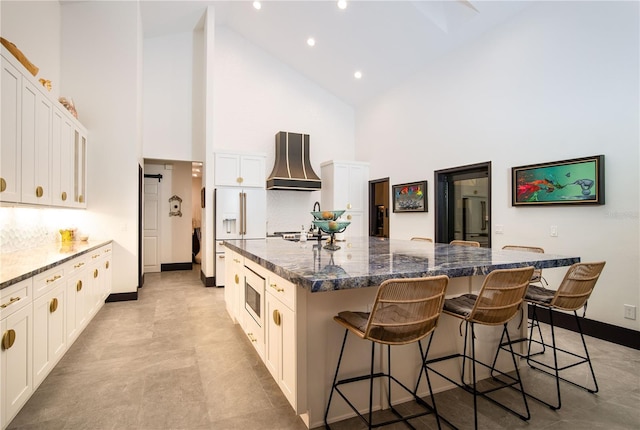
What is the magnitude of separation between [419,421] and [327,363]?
0.65 meters

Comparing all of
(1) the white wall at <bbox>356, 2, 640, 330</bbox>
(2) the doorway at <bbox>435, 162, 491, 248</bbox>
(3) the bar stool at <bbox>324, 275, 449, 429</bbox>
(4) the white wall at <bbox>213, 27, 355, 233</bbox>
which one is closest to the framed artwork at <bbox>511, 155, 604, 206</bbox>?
(1) the white wall at <bbox>356, 2, 640, 330</bbox>

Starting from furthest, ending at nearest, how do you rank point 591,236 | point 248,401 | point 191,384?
point 591,236 < point 191,384 < point 248,401

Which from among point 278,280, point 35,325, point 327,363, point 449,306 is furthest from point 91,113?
point 449,306

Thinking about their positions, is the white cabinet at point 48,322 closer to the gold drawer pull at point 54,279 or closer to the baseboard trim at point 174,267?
the gold drawer pull at point 54,279

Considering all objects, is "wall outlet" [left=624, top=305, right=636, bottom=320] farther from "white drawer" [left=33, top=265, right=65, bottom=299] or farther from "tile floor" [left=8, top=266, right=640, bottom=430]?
"white drawer" [left=33, top=265, right=65, bottom=299]

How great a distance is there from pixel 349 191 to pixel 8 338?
19.2ft

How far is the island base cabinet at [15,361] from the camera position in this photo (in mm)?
1751

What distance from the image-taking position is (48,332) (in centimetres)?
236

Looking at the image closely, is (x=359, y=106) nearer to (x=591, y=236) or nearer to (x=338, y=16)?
(x=338, y=16)

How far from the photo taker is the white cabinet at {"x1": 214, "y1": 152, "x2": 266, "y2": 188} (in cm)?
593

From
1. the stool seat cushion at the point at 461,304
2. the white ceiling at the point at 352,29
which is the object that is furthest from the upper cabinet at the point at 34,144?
the white ceiling at the point at 352,29

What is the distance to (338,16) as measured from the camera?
5.38 meters

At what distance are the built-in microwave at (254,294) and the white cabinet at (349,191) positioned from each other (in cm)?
418

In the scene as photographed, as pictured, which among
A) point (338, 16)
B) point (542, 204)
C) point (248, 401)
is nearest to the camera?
point (248, 401)
